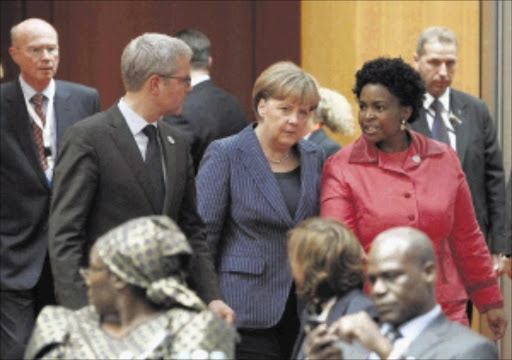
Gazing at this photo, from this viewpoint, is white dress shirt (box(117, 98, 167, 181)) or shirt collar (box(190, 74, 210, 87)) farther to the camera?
shirt collar (box(190, 74, 210, 87))

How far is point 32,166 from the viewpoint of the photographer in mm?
6578

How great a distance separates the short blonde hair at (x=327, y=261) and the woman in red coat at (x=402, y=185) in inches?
48.1

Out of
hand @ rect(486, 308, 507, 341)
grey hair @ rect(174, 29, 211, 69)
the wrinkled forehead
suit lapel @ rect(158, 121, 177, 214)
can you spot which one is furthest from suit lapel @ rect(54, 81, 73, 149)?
hand @ rect(486, 308, 507, 341)

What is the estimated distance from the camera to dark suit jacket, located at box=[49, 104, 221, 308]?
5.55m

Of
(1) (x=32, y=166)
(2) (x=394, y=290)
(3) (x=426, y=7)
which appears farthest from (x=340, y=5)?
(2) (x=394, y=290)

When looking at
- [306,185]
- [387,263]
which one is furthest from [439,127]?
[387,263]

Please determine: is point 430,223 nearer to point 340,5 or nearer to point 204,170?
point 204,170

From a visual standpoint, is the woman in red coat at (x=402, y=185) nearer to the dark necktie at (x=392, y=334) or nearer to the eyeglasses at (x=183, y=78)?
the eyeglasses at (x=183, y=78)

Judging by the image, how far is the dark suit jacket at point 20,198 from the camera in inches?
259

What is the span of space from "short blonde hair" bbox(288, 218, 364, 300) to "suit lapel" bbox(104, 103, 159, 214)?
1.08 metres

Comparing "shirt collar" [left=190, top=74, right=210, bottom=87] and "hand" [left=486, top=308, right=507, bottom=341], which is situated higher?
"shirt collar" [left=190, top=74, right=210, bottom=87]

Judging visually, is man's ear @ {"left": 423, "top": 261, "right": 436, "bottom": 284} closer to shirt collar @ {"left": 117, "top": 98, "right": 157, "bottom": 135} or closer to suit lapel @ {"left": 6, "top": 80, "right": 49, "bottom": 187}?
shirt collar @ {"left": 117, "top": 98, "right": 157, "bottom": 135}

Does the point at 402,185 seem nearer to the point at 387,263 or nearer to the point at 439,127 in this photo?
the point at 439,127

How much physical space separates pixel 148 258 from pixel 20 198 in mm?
2217
